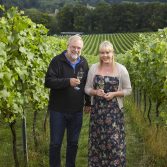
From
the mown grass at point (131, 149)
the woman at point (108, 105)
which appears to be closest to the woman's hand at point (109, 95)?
the woman at point (108, 105)

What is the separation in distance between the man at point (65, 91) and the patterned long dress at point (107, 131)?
0.22 m

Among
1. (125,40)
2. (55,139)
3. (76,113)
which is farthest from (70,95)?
(125,40)

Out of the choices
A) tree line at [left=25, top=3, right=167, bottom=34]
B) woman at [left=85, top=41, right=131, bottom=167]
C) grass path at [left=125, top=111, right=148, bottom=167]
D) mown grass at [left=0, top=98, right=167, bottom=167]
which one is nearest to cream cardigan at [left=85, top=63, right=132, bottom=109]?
woman at [left=85, top=41, right=131, bottom=167]

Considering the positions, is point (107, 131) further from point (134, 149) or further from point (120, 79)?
point (134, 149)

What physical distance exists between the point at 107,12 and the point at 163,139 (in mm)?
83525

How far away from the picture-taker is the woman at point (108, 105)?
5352mm

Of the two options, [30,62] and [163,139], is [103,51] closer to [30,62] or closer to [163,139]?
[30,62]

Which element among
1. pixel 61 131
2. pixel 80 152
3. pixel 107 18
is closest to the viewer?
pixel 61 131

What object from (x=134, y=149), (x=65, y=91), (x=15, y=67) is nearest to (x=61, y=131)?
(x=65, y=91)

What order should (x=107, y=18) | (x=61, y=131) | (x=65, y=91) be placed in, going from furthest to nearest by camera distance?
(x=107, y=18) < (x=61, y=131) < (x=65, y=91)

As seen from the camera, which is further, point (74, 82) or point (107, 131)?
point (107, 131)

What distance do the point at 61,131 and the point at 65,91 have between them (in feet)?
1.77

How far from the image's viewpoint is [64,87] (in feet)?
17.2

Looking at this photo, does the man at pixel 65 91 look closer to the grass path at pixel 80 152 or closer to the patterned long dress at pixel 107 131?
the patterned long dress at pixel 107 131
